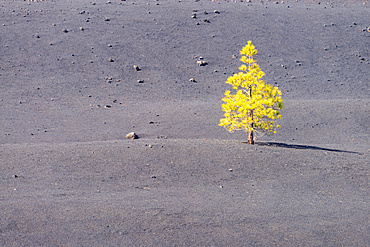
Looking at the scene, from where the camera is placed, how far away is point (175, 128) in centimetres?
1392

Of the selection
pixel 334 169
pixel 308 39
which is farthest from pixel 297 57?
pixel 334 169

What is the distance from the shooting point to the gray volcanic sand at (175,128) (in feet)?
20.6

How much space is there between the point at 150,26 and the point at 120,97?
846 cm

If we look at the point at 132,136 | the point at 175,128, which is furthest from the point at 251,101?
the point at 175,128

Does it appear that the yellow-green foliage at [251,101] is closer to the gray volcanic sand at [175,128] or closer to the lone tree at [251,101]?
the lone tree at [251,101]

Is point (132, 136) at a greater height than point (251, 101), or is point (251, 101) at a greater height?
point (251, 101)

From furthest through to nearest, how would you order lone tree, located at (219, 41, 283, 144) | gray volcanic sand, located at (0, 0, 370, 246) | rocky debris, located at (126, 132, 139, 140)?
1. rocky debris, located at (126, 132, 139, 140)
2. lone tree, located at (219, 41, 283, 144)
3. gray volcanic sand, located at (0, 0, 370, 246)

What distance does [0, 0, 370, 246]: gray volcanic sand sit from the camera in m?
6.28

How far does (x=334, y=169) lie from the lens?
939 cm

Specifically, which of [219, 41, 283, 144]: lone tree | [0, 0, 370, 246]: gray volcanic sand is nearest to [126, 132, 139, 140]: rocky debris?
[0, 0, 370, 246]: gray volcanic sand

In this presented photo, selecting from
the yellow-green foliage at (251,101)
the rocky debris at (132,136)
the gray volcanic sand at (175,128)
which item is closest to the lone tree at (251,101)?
the yellow-green foliage at (251,101)

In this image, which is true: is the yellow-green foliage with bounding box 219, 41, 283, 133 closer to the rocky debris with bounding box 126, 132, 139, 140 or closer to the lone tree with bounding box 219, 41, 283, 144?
the lone tree with bounding box 219, 41, 283, 144

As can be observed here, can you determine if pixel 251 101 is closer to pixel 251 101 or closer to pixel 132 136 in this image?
pixel 251 101

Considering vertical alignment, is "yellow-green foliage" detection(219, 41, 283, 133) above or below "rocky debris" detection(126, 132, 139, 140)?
above
